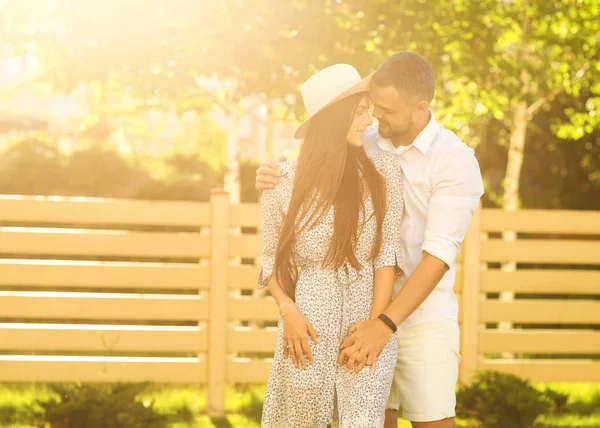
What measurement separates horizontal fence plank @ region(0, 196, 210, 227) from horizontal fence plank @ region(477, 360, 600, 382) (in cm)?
236

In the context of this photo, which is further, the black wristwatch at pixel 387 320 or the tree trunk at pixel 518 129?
the tree trunk at pixel 518 129

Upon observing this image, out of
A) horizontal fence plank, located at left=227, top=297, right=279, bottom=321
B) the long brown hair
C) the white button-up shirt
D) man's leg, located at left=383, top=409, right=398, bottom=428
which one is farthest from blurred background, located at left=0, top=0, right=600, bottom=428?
the long brown hair

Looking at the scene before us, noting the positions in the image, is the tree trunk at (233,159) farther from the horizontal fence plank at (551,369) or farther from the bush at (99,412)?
the bush at (99,412)

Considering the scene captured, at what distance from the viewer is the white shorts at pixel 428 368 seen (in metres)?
3.12

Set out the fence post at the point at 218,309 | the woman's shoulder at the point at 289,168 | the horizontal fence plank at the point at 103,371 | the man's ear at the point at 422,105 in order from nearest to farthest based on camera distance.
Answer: the woman's shoulder at the point at 289,168 < the man's ear at the point at 422,105 < the horizontal fence plank at the point at 103,371 < the fence post at the point at 218,309

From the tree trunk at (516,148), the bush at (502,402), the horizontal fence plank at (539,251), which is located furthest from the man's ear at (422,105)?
the tree trunk at (516,148)

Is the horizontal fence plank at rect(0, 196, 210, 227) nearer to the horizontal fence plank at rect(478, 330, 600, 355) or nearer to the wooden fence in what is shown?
the wooden fence

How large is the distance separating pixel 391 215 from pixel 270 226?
398mm

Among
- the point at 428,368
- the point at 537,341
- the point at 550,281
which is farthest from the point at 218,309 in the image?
the point at 428,368

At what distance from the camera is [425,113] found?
316 centimetres

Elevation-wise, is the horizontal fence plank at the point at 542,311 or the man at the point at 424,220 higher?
the man at the point at 424,220

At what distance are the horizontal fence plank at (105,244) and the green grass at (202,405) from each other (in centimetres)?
95

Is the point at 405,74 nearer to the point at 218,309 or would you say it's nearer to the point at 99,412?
the point at 99,412

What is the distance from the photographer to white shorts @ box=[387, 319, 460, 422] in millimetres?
3125
